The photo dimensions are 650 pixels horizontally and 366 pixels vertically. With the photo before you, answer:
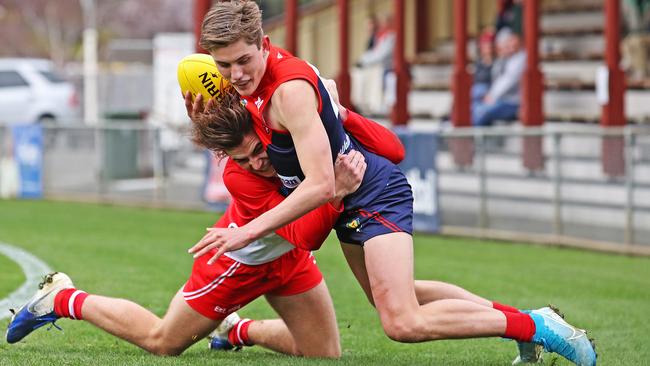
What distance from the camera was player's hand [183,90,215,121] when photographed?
20.3ft

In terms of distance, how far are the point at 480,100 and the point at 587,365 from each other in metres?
12.1

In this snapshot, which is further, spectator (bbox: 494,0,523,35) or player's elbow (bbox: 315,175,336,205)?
spectator (bbox: 494,0,523,35)

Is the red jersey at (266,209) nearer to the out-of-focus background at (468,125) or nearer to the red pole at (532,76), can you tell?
the out-of-focus background at (468,125)

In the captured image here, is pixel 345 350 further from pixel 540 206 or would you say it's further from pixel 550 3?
pixel 550 3

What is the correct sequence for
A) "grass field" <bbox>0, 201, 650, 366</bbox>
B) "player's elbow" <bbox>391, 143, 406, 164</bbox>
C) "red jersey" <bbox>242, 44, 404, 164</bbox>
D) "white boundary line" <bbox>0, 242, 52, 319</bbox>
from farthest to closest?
"white boundary line" <bbox>0, 242, 52, 319</bbox>
"grass field" <bbox>0, 201, 650, 366</bbox>
"player's elbow" <bbox>391, 143, 406, 164</bbox>
"red jersey" <bbox>242, 44, 404, 164</bbox>

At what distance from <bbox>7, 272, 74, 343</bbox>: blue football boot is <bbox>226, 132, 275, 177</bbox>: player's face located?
140 centimetres

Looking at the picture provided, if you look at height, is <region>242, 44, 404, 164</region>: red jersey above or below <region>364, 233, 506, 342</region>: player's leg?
above

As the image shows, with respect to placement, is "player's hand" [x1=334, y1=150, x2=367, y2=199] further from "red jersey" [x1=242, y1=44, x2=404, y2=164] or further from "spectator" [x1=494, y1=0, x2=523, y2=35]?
"spectator" [x1=494, y1=0, x2=523, y2=35]

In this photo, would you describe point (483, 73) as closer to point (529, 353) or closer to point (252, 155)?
point (529, 353)

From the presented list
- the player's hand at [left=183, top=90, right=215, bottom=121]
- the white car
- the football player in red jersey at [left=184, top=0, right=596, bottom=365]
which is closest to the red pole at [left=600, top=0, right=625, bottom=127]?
the football player in red jersey at [left=184, top=0, right=596, bottom=365]

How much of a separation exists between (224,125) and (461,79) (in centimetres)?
1153

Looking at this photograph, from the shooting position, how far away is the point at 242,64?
575 centimetres

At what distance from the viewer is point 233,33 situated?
5.66 metres

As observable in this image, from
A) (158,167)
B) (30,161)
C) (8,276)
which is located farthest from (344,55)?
(8,276)
